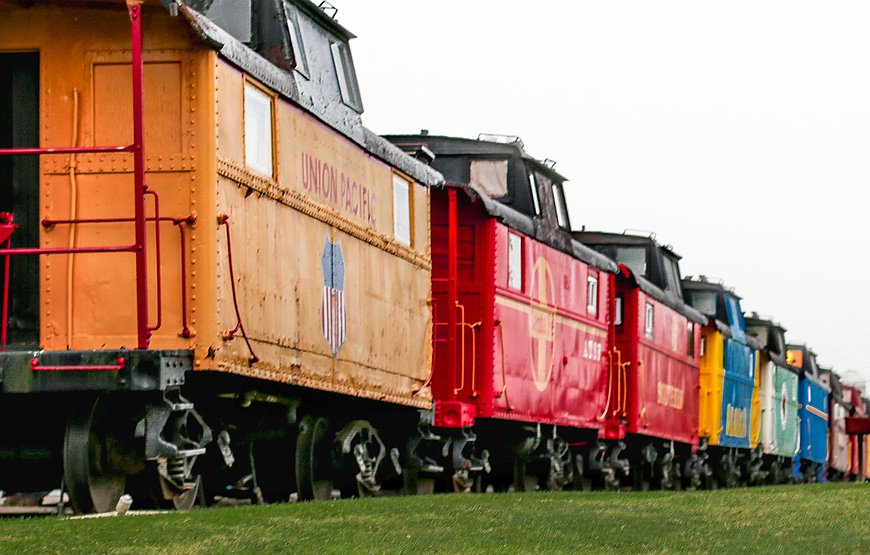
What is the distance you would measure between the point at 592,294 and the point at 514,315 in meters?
4.66

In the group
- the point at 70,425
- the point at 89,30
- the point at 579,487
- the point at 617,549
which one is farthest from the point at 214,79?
the point at 579,487

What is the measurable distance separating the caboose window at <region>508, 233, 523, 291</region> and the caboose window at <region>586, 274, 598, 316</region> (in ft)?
12.6

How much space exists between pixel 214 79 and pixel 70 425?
2.53 m

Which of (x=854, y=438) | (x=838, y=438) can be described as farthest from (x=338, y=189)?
(x=854, y=438)

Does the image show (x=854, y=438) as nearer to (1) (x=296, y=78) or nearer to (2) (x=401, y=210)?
(2) (x=401, y=210)

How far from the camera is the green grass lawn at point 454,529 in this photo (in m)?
8.68

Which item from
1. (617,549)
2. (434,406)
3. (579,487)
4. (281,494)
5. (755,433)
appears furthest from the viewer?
(755,433)

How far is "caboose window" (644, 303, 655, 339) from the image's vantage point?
2697cm

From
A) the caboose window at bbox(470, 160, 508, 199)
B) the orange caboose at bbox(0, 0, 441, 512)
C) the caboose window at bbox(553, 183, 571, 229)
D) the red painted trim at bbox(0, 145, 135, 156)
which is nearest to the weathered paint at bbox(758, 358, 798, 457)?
the caboose window at bbox(553, 183, 571, 229)

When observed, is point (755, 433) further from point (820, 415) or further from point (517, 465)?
point (517, 465)

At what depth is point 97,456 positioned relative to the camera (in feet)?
36.7

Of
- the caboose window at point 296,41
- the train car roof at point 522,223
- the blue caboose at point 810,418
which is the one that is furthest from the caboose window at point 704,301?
the caboose window at point 296,41

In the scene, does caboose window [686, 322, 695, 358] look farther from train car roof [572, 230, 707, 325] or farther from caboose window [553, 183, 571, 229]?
caboose window [553, 183, 571, 229]

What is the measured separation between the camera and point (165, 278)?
11.0m
